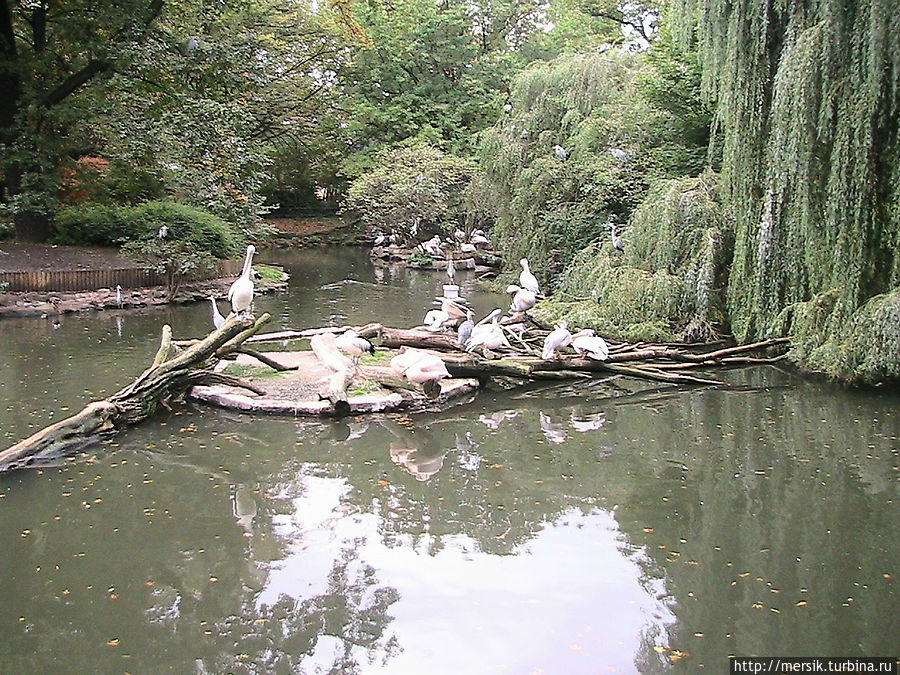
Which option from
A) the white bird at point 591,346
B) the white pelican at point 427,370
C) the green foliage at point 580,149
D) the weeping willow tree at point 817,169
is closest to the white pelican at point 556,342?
the white bird at point 591,346

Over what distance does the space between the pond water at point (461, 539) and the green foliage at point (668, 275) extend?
2557mm

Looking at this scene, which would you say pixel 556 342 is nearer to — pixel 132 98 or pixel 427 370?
pixel 427 370

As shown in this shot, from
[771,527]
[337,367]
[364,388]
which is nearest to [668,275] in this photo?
[364,388]

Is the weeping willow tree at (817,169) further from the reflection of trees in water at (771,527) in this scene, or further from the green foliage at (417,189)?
the green foliage at (417,189)

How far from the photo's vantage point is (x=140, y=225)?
60.5ft

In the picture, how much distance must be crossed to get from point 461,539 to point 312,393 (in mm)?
3560

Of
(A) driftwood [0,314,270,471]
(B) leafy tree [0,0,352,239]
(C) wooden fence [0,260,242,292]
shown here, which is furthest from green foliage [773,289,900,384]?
(B) leafy tree [0,0,352,239]

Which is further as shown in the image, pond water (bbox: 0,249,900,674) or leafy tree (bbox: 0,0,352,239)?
leafy tree (bbox: 0,0,352,239)

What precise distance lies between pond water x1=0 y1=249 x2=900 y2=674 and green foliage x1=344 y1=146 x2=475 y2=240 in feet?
59.5

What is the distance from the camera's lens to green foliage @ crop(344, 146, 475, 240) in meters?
26.4

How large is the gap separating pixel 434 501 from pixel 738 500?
2.17m

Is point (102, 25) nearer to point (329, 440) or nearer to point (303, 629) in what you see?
point (329, 440)

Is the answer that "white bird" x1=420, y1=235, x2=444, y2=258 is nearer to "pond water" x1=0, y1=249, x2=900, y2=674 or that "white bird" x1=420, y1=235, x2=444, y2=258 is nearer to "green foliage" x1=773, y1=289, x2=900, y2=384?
"green foliage" x1=773, y1=289, x2=900, y2=384

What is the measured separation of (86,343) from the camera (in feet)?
39.6
